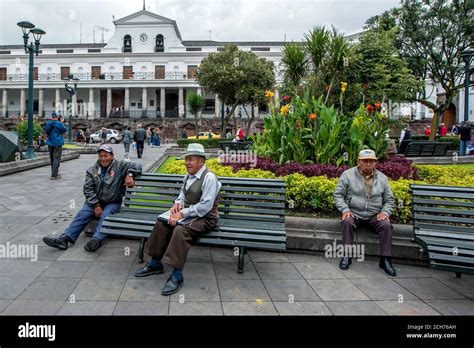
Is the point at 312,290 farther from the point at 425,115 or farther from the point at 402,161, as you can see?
the point at 425,115

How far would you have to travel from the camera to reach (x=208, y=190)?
4039mm

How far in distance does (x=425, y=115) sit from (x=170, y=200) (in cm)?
4712

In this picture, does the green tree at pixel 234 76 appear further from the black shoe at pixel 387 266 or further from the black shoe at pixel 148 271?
the black shoe at pixel 148 271

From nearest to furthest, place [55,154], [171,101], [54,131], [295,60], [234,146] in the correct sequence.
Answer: [295,60] < [54,131] < [55,154] < [234,146] < [171,101]

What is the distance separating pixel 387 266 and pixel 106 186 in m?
3.68

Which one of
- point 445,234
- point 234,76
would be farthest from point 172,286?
point 234,76

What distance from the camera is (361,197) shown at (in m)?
4.61

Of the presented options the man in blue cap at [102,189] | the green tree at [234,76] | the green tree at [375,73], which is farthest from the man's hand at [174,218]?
the green tree at [234,76]

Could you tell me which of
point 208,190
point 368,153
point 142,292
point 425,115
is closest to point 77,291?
point 142,292

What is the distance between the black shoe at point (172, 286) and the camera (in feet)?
11.7

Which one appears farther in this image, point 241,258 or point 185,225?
point 241,258

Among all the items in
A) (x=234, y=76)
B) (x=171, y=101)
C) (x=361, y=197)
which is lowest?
(x=361, y=197)

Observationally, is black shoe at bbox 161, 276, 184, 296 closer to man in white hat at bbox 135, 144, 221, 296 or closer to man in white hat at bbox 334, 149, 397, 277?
man in white hat at bbox 135, 144, 221, 296

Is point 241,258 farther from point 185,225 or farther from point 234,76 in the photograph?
point 234,76
